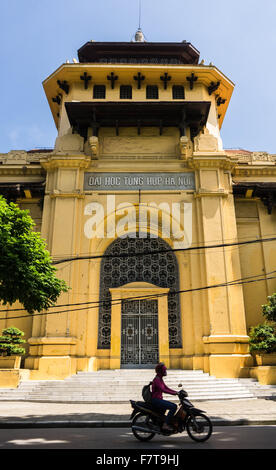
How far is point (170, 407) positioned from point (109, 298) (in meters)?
10.2

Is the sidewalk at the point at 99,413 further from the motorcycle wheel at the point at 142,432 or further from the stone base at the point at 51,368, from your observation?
the stone base at the point at 51,368

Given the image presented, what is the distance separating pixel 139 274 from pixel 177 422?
418 inches

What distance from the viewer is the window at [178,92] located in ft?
65.9

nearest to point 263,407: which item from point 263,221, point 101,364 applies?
point 101,364

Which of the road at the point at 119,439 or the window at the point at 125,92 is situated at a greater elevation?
the window at the point at 125,92

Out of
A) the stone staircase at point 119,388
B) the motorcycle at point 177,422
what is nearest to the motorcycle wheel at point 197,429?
the motorcycle at point 177,422

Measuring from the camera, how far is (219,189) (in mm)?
17016

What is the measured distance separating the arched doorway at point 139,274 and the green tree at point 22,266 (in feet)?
15.9

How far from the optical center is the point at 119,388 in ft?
40.9

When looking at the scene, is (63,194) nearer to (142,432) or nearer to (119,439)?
(119,439)

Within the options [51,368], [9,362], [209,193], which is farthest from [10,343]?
[209,193]

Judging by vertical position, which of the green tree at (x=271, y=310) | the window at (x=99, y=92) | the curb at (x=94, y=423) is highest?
the window at (x=99, y=92)

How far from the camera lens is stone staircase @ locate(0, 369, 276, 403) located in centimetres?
1192

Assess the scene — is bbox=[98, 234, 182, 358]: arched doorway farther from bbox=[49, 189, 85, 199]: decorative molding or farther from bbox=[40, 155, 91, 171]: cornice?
bbox=[40, 155, 91, 171]: cornice
